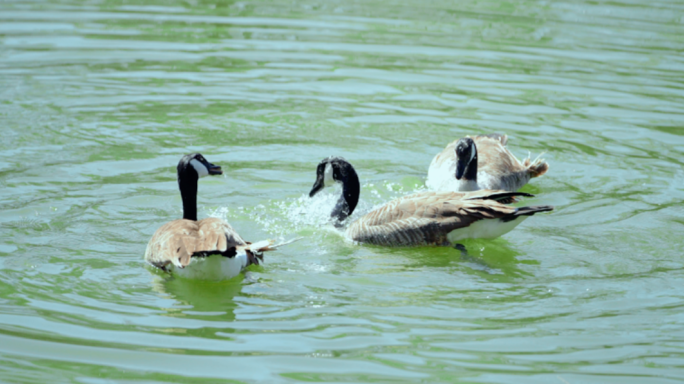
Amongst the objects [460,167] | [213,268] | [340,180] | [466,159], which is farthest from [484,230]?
[213,268]

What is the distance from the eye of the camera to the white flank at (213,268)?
324 inches

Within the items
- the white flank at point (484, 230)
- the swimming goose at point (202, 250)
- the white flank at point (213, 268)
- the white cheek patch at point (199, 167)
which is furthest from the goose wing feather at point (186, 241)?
the white flank at point (484, 230)

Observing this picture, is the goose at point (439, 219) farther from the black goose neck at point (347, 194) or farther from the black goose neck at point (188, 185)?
the black goose neck at point (188, 185)

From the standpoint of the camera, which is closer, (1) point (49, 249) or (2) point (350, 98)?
(1) point (49, 249)

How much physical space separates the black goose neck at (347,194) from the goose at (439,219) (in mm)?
557

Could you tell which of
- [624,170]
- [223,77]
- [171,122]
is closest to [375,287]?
[624,170]

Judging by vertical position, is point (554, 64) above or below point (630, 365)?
above

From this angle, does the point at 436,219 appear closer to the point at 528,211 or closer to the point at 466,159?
the point at 528,211

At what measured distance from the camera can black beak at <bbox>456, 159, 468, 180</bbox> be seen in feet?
38.3

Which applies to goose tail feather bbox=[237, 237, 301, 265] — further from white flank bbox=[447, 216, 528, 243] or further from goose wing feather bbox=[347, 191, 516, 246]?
white flank bbox=[447, 216, 528, 243]

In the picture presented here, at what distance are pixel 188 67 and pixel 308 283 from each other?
9.75m

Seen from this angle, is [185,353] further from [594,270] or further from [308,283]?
[594,270]

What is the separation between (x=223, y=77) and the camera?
658 inches

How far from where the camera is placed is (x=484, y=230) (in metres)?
9.95
